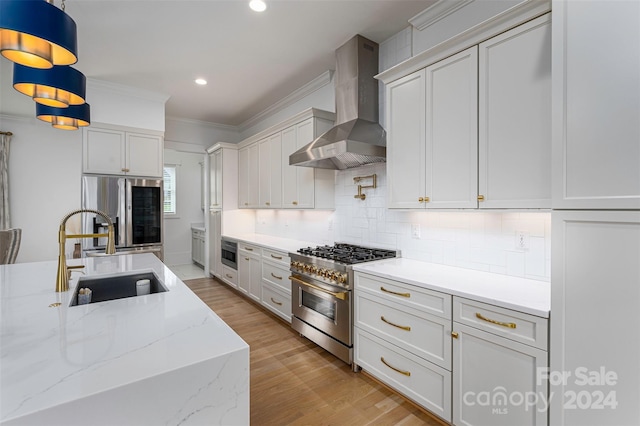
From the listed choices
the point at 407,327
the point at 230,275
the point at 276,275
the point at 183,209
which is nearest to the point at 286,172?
the point at 276,275

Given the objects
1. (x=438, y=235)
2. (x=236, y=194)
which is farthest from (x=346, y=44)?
(x=236, y=194)

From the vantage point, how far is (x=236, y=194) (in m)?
5.36

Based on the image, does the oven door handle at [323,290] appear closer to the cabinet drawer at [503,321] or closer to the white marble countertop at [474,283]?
A: the white marble countertop at [474,283]

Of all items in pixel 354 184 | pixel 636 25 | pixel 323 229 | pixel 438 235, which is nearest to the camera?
pixel 636 25

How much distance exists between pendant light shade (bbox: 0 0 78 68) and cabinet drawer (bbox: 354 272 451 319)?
219 centimetres

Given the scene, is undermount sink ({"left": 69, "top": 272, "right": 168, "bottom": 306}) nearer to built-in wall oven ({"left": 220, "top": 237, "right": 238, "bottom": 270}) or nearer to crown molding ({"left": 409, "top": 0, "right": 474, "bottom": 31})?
built-in wall oven ({"left": 220, "top": 237, "right": 238, "bottom": 270})

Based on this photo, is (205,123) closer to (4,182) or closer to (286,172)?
(286,172)

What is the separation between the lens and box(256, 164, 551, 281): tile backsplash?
6.54 feet

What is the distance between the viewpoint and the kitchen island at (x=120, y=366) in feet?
A: 2.35

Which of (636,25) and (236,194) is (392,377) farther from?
(236,194)

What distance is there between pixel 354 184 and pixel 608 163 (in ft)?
7.48

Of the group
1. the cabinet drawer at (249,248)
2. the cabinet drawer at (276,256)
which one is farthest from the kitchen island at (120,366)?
the cabinet drawer at (249,248)

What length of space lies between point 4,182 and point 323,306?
4.01m

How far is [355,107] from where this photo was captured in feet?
9.75
